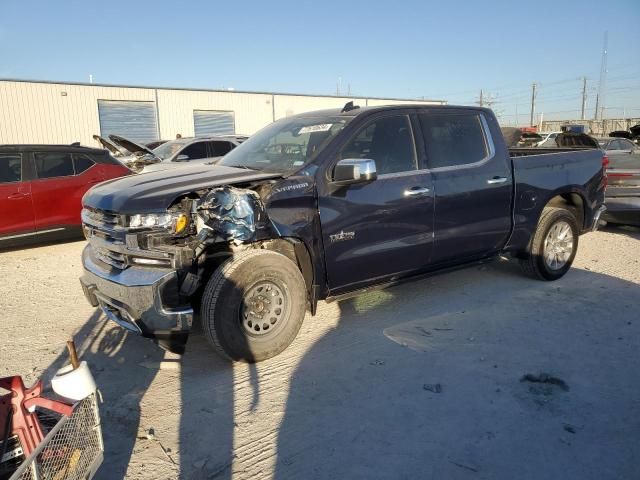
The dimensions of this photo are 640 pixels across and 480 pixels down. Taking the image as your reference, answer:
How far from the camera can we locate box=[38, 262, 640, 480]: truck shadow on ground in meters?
2.58

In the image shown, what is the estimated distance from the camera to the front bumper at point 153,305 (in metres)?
3.24

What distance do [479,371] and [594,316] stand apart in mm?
1754

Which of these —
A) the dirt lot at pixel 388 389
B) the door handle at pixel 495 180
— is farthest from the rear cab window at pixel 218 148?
the door handle at pixel 495 180

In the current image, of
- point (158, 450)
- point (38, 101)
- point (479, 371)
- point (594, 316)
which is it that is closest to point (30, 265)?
point (158, 450)

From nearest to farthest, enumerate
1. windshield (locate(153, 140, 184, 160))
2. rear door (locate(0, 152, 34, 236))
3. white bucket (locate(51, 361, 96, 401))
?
white bucket (locate(51, 361, 96, 401)), rear door (locate(0, 152, 34, 236)), windshield (locate(153, 140, 184, 160))

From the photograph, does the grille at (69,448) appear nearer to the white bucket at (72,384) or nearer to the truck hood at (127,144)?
the white bucket at (72,384)

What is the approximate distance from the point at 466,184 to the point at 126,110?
24698mm

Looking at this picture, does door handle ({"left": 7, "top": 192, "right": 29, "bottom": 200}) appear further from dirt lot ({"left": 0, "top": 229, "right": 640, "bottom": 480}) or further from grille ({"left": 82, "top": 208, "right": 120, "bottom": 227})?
grille ({"left": 82, "top": 208, "right": 120, "bottom": 227})

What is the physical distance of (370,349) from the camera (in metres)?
3.93

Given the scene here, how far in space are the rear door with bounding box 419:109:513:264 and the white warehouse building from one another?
17282 millimetres

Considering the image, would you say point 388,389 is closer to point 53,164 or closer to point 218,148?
point 53,164

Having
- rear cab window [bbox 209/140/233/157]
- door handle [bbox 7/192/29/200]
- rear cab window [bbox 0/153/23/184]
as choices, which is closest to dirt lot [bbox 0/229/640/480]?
door handle [bbox 7/192/29/200]

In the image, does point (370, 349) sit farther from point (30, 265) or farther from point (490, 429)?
point (30, 265)

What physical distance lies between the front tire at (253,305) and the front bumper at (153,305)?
201 mm
